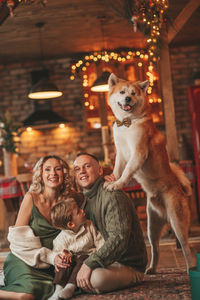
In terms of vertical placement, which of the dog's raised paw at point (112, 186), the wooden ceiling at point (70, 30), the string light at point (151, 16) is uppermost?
the wooden ceiling at point (70, 30)

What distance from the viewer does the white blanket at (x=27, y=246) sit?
2727mm

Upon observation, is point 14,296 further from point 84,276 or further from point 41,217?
point 41,217

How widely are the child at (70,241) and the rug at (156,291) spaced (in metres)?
0.13

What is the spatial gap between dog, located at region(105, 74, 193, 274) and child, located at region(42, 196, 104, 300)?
15.4 inches

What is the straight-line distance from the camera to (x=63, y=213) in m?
2.60

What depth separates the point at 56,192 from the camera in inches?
116

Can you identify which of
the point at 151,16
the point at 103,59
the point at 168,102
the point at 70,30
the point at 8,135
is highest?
the point at 70,30

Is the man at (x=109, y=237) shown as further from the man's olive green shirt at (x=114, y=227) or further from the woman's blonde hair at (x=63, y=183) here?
the woman's blonde hair at (x=63, y=183)

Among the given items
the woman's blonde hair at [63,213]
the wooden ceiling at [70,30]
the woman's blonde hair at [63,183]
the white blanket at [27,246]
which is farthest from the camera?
the wooden ceiling at [70,30]

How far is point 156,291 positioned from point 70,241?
60cm

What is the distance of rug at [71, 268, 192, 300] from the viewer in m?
2.52

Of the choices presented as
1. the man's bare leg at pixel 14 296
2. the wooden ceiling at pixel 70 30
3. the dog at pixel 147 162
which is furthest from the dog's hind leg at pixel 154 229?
the wooden ceiling at pixel 70 30

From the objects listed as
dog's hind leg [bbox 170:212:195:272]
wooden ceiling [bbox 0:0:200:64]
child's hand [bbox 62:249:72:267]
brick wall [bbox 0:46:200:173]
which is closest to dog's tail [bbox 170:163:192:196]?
dog's hind leg [bbox 170:212:195:272]

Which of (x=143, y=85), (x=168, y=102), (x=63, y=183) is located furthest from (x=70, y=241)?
(x=168, y=102)
